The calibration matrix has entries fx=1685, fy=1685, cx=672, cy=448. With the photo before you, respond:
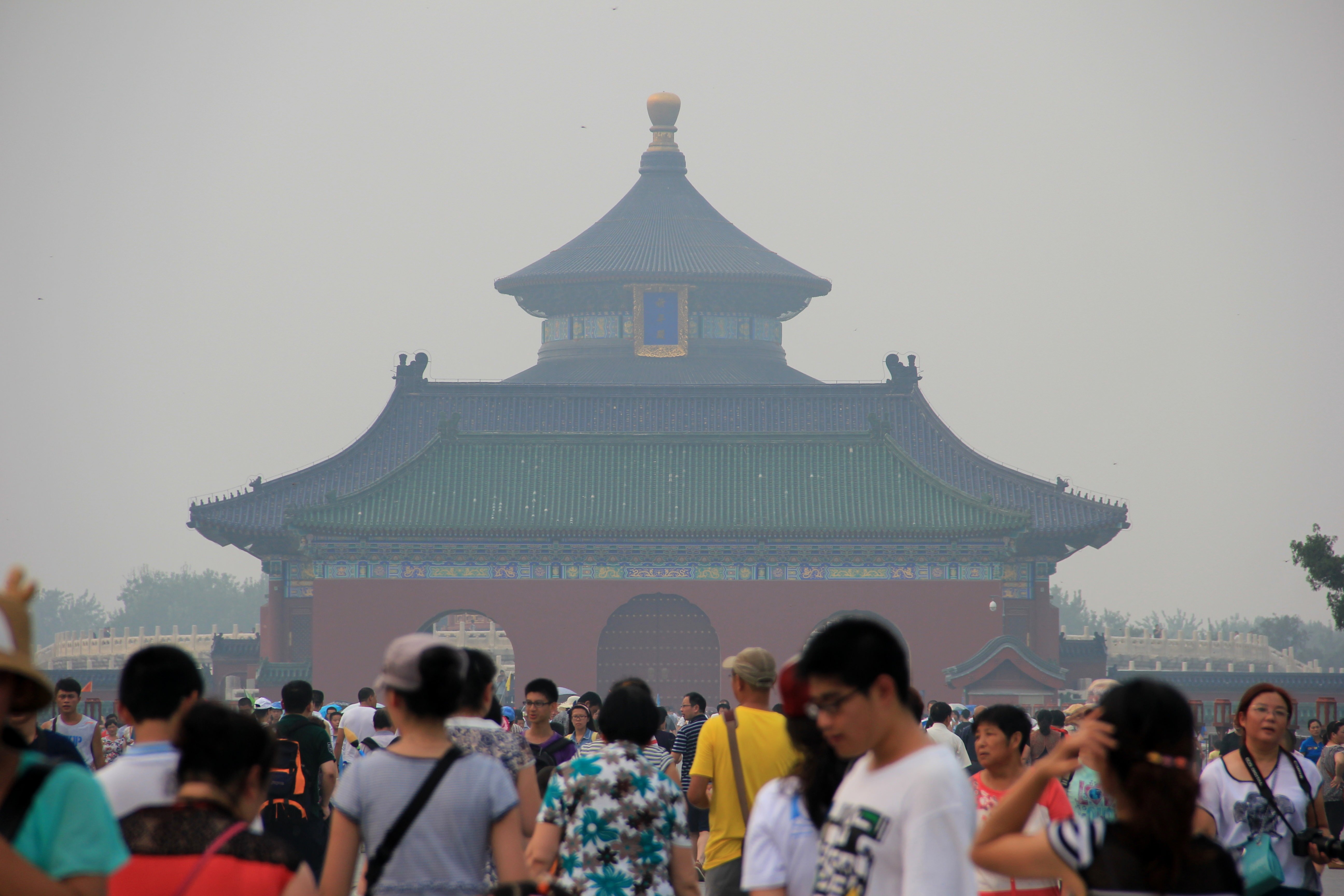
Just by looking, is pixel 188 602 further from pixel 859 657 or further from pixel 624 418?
pixel 859 657

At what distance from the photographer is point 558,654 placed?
3195 cm

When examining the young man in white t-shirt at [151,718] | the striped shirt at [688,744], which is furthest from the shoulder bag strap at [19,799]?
the striped shirt at [688,744]

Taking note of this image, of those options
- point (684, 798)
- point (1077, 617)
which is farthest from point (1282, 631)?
point (684, 798)

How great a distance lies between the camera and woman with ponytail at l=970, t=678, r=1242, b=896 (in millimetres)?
3305

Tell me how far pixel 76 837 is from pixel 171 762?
107 cm

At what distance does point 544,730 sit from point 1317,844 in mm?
3389

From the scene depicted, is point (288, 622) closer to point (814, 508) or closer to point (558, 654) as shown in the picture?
point (558, 654)

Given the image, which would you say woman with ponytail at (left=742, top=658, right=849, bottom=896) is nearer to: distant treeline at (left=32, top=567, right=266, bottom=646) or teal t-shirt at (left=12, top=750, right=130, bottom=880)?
teal t-shirt at (left=12, top=750, right=130, bottom=880)

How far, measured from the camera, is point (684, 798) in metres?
5.49

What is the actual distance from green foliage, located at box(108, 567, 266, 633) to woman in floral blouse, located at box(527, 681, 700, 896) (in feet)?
280

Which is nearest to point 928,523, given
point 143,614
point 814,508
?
point 814,508

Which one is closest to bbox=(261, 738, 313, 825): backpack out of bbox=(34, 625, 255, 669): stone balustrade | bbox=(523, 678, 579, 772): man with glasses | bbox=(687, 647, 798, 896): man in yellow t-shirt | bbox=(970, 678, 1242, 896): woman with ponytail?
bbox=(523, 678, 579, 772): man with glasses

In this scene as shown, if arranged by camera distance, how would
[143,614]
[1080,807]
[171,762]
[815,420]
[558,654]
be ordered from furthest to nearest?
[143,614] < [815,420] < [558,654] < [1080,807] < [171,762]

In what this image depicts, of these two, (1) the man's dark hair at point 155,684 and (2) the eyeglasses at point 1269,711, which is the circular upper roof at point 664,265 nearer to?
(2) the eyeglasses at point 1269,711
